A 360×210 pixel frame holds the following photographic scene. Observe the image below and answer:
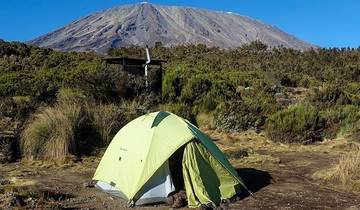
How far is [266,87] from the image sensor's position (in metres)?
26.7

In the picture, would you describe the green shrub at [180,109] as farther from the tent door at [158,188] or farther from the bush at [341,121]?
the tent door at [158,188]

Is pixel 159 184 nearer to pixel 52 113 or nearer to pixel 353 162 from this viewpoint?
pixel 353 162

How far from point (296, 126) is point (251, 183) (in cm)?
622

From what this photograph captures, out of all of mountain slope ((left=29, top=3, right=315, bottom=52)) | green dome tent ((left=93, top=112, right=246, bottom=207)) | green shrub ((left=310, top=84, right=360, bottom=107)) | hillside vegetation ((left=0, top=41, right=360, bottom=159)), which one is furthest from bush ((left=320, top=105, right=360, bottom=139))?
mountain slope ((left=29, top=3, right=315, bottom=52))

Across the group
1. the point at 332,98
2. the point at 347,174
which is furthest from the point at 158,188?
the point at 332,98

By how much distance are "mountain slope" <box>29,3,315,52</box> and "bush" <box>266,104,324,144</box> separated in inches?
3296

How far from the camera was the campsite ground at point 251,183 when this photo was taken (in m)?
9.39

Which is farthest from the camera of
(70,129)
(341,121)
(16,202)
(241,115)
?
(241,115)

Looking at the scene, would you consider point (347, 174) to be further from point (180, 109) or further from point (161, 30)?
point (161, 30)

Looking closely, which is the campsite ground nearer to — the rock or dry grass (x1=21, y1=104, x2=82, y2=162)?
the rock

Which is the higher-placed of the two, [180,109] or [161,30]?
[161,30]

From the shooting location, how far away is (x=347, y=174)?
35.8ft

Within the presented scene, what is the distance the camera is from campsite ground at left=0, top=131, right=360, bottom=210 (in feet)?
30.8

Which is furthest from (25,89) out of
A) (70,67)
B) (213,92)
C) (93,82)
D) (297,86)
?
(297,86)
